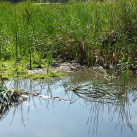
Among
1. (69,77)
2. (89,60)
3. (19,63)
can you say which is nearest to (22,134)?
(69,77)

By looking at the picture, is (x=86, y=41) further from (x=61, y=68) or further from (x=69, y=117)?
(x=69, y=117)

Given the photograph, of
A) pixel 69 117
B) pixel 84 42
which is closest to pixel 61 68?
pixel 84 42

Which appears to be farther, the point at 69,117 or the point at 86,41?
the point at 86,41

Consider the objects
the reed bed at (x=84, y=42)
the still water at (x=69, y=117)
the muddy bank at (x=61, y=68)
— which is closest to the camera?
the still water at (x=69, y=117)

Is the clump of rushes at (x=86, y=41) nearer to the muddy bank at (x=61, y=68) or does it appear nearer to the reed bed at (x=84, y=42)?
the reed bed at (x=84, y=42)

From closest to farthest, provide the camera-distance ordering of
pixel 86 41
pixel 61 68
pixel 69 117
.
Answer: pixel 69 117, pixel 61 68, pixel 86 41

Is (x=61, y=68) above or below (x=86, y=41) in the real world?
below

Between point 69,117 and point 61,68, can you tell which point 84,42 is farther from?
point 69,117

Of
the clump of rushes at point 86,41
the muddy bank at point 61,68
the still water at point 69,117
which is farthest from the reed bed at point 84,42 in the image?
the still water at point 69,117

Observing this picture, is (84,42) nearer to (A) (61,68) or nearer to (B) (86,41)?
(B) (86,41)

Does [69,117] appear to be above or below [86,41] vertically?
below

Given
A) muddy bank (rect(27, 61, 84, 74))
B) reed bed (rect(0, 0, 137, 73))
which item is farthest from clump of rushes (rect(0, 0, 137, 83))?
muddy bank (rect(27, 61, 84, 74))

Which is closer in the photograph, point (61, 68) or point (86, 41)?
point (61, 68)

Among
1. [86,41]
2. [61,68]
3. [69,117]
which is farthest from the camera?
[86,41]
